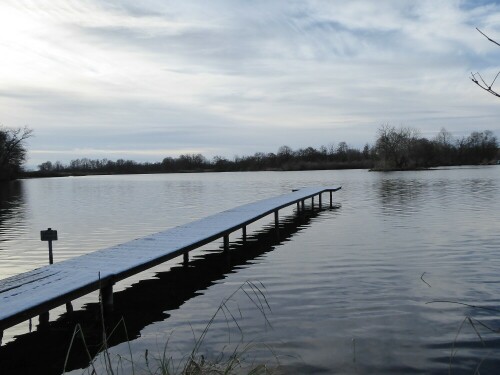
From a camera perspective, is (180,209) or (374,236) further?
(180,209)

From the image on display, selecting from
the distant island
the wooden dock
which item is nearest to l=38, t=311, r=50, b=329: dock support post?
the wooden dock

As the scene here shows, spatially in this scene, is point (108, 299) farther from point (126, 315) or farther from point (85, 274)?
point (85, 274)

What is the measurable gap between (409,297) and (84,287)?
4877 mm

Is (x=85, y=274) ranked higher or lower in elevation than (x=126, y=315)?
higher

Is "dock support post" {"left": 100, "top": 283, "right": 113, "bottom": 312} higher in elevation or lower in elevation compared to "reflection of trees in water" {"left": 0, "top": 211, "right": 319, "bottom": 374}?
higher

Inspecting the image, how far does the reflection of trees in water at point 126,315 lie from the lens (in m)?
5.83

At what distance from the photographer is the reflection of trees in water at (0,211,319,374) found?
230 inches

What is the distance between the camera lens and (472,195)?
27.5 meters

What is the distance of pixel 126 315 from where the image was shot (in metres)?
7.50

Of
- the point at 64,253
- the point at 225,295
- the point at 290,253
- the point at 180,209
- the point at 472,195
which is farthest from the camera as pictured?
the point at 472,195

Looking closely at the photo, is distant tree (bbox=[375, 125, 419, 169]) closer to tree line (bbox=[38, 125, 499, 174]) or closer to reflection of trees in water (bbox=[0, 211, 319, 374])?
tree line (bbox=[38, 125, 499, 174])

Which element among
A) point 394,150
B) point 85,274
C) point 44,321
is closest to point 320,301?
point 85,274

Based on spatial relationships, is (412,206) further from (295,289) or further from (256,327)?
(256,327)

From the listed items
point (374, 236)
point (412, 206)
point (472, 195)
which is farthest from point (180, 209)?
point (472, 195)
